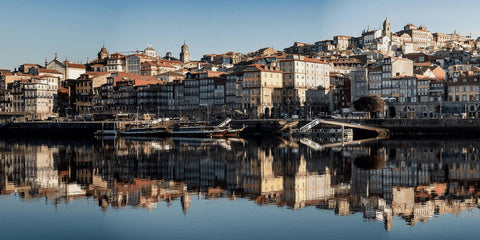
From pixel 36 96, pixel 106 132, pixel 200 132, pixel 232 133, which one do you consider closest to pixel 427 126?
pixel 232 133

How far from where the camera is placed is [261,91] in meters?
83.9

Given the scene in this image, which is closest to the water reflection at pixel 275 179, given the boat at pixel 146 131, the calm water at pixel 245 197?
the calm water at pixel 245 197

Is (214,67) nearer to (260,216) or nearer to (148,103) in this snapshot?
(148,103)

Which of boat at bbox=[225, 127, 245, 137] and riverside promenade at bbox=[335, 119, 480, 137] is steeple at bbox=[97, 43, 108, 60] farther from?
riverside promenade at bbox=[335, 119, 480, 137]

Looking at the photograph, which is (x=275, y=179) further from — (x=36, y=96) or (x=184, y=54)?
(x=184, y=54)

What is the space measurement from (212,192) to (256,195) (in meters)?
2.14

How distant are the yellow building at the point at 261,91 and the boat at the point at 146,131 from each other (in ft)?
46.7

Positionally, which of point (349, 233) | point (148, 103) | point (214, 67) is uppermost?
point (214, 67)

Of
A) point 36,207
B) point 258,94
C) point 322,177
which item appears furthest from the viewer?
point 258,94

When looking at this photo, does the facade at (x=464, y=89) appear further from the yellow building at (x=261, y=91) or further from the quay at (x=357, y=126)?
the yellow building at (x=261, y=91)

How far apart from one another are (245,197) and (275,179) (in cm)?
516

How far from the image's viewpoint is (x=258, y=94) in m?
84.2

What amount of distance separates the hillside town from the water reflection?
34.7 meters

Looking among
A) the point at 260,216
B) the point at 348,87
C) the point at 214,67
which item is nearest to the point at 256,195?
the point at 260,216
